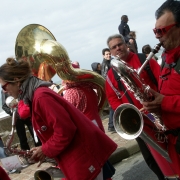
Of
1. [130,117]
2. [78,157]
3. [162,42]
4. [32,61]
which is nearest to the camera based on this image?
[162,42]

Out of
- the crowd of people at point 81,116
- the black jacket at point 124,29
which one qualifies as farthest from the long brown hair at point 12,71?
the black jacket at point 124,29

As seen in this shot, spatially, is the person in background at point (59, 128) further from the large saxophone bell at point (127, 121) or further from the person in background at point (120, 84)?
the person in background at point (120, 84)

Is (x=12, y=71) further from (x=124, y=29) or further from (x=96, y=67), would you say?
(x=124, y=29)

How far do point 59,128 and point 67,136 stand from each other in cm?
9

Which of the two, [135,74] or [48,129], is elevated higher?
[135,74]

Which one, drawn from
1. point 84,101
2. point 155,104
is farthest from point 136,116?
point 84,101

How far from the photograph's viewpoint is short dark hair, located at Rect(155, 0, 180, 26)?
7.55 feet

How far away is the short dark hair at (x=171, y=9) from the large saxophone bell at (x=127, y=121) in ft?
2.40

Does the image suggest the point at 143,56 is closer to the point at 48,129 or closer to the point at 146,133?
the point at 146,133

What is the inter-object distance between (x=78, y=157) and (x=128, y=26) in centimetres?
778

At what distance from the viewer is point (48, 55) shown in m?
4.01

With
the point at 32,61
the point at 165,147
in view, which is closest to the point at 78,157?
the point at 165,147

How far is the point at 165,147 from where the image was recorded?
2580mm

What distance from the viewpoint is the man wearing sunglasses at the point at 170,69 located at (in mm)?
2266
